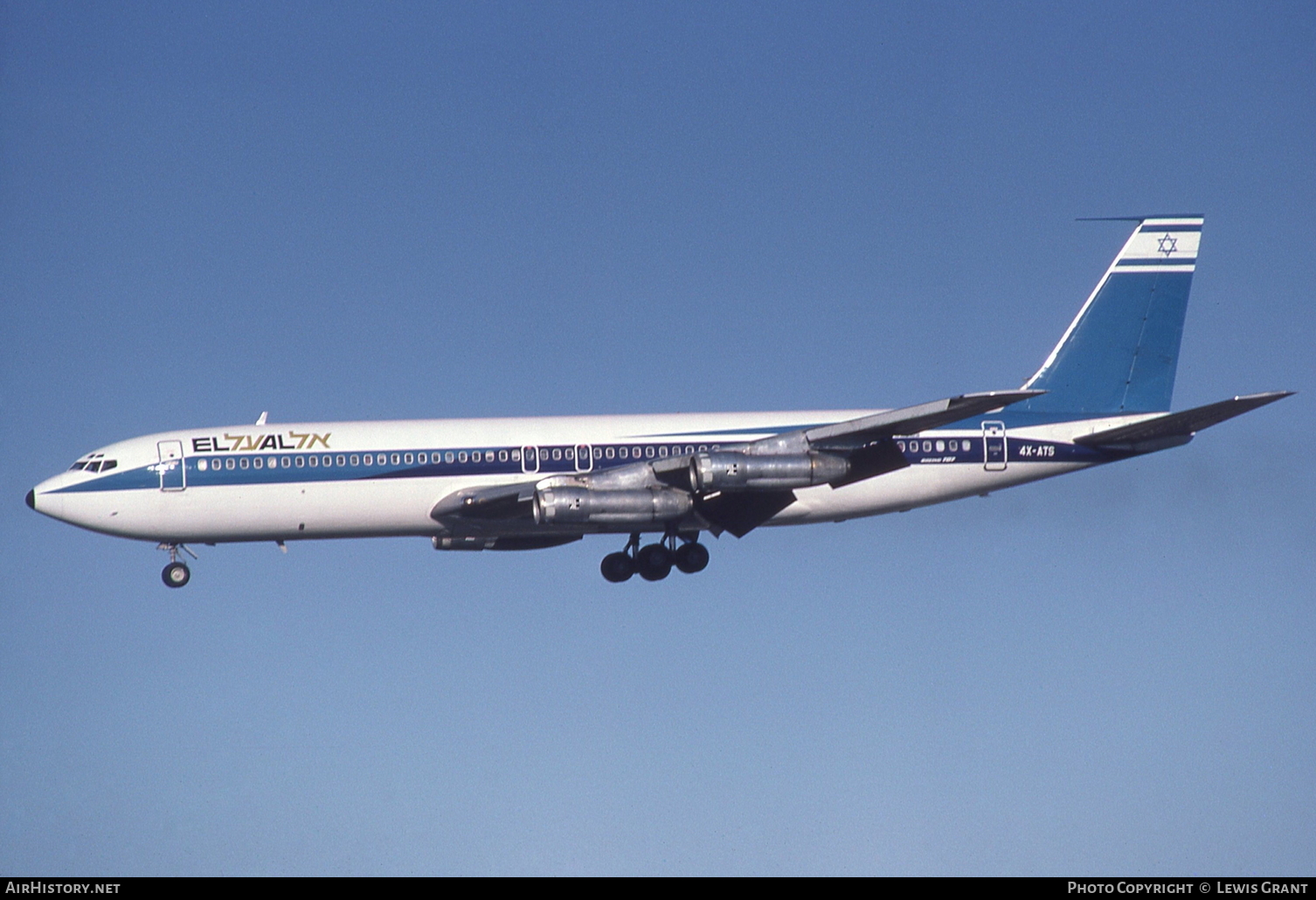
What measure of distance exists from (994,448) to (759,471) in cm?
1019

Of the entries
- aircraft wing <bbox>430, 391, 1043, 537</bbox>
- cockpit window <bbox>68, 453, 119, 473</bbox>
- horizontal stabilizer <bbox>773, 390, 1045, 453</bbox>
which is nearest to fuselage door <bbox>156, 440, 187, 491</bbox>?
cockpit window <bbox>68, 453, 119, 473</bbox>

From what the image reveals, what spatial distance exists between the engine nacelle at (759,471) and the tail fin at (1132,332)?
36.5 ft

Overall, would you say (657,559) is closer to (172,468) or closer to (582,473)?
(582,473)

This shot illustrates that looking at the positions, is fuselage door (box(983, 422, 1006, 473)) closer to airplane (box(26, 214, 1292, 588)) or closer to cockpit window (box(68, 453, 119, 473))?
airplane (box(26, 214, 1292, 588))

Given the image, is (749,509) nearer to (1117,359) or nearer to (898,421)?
(898,421)

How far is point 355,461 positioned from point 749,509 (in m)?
13.6

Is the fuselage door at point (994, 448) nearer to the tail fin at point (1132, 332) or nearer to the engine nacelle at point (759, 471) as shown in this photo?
the tail fin at point (1132, 332)

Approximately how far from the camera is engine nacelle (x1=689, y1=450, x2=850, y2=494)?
5347cm

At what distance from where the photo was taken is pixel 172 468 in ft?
183

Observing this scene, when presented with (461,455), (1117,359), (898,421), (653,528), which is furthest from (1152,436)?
(461,455)

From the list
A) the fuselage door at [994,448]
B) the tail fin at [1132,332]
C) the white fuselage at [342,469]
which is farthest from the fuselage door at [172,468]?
the tail fin at [1132,332]

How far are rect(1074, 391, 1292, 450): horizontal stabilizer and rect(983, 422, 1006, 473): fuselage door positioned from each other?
2.94m

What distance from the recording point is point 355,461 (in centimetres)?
5588
